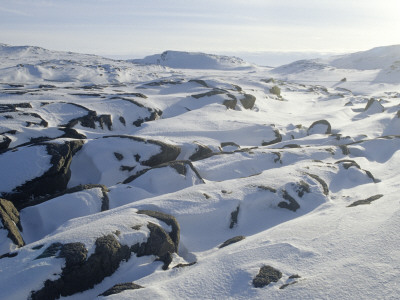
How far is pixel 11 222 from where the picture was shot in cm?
1066

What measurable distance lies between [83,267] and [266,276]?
4424 mm

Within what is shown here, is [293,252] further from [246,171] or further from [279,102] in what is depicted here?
[279,102]

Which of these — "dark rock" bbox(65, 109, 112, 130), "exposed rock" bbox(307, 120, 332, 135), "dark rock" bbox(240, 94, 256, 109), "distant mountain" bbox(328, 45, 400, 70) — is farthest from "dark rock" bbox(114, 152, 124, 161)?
"distant mountain" bbox(328, 45, 400, 70)

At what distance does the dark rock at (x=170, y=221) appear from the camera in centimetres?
997

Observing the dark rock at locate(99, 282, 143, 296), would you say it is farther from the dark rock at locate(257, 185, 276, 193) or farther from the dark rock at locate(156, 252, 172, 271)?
the dark rock at locate(257, 185, 276, 193)

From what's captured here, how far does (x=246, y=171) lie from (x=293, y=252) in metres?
8.68

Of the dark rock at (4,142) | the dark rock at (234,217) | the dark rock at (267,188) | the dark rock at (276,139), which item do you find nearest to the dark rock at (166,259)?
the dark rock at (234,217)

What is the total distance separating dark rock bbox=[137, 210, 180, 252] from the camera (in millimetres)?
9969

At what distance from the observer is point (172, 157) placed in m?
18.9

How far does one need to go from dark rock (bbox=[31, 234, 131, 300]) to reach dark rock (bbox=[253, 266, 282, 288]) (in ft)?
11.7

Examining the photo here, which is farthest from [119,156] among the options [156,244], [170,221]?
[156,244]

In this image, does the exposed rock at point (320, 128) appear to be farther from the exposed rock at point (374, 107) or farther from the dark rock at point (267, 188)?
the dark rock at point (267, 188)

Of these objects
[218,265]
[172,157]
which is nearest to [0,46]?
[172,157]

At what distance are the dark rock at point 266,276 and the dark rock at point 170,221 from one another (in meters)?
3.31
